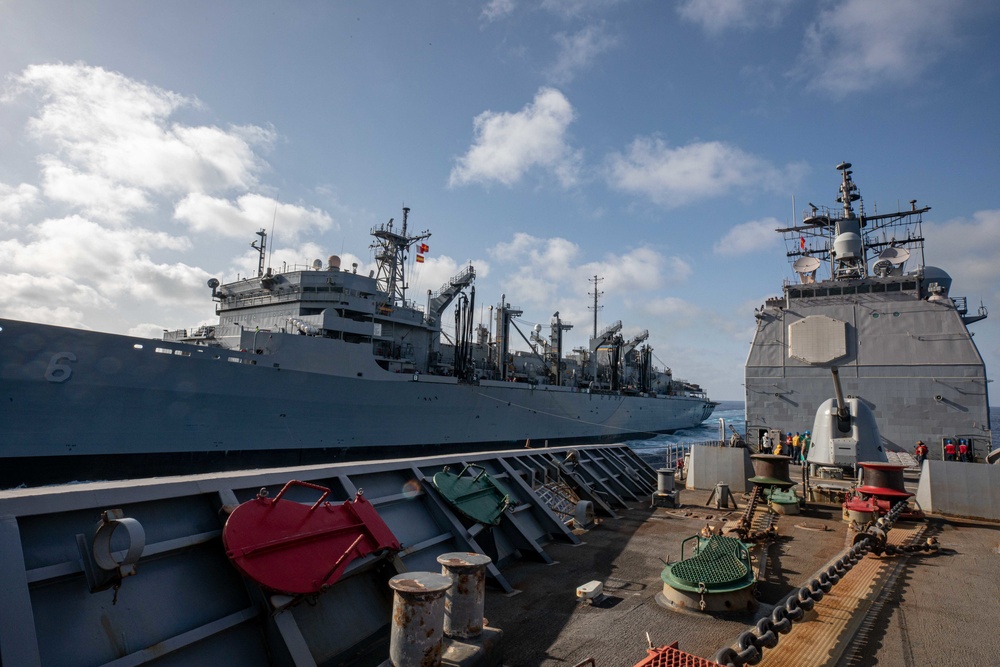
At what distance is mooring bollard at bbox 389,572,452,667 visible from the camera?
8.90 feet

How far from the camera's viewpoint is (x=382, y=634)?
3.47 metres

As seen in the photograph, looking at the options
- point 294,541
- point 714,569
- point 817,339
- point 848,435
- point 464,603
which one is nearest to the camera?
point 294,541

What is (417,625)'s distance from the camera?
272 centimetres

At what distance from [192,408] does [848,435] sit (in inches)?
716

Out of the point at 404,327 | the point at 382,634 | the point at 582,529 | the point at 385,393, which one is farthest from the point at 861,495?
the point at 404,327

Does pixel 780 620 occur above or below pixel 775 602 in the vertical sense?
above

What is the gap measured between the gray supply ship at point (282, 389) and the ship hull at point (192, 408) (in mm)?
38

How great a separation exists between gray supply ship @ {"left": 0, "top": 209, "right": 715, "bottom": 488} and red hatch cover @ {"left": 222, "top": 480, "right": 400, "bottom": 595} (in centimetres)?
1458

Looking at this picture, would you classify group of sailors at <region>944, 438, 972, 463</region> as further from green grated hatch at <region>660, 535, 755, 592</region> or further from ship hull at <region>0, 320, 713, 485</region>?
ship hull at <region>0, 320, 713, 485</region>

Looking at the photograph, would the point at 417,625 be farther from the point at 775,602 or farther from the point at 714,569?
the point at 775,602

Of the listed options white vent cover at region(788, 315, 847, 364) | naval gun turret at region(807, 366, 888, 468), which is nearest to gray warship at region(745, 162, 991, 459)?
white vent cover at region(788, 315, 847, 364)

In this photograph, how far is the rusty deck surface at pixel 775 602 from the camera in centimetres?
343

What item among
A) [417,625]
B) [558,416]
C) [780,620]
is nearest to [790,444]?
[780,620]

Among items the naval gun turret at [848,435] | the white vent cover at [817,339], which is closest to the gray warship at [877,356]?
the white vent cover at [817,339]
